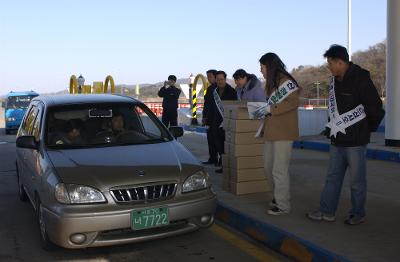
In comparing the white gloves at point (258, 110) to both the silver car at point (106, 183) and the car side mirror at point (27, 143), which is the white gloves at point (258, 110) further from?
the car side mirror at point (27, 143)

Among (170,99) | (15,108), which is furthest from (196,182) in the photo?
(15,108)

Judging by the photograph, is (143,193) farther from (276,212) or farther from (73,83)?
(73,83)

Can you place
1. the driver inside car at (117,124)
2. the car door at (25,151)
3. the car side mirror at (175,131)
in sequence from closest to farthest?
the driver inside car at (117,124)
the car door at (25,151)
the car side mirror at (175,131)

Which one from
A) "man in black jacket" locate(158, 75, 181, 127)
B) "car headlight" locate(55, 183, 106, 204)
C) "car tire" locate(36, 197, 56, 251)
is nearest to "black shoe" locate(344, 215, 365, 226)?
"car headlight" locate(55, 183, 106, 204)

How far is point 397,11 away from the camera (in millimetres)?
10383

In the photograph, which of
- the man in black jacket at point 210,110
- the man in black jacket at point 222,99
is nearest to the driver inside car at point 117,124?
the man in black jacket at point 222,99

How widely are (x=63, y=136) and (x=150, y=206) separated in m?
1.71

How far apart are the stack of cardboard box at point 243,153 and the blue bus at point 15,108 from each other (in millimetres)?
18388

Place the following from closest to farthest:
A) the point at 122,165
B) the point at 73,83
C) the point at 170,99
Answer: the point at 122,165
the point at 170,99
the point at 73,83

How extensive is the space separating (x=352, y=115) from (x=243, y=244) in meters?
1.69

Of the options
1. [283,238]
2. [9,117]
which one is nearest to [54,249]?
[283,238]

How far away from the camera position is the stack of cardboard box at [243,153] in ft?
21.7

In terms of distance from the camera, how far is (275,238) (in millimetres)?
4914

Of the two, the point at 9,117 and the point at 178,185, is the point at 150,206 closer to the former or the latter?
the point at 178,185
